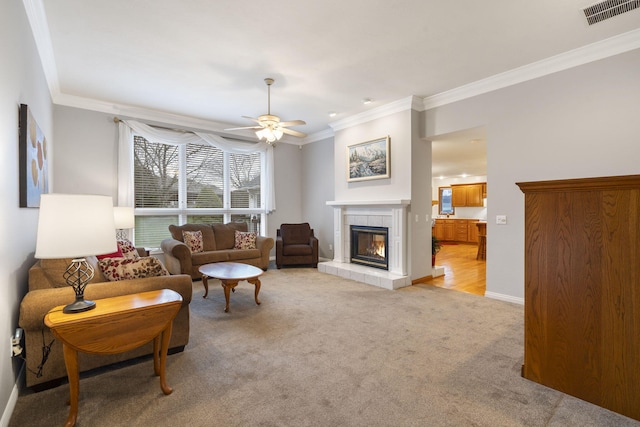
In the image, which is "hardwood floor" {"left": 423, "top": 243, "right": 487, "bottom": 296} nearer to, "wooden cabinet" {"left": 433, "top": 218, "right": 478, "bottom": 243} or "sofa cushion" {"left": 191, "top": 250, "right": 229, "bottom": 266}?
"wooden cabinet" {"left": 433, "top": 218, "right": 478, "bottom": 243}

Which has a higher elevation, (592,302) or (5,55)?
(5,55)

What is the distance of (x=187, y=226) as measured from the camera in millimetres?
5457

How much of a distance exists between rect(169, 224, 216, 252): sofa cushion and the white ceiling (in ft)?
6.99

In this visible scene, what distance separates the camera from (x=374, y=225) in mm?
5211

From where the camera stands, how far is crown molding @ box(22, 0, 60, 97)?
8.08ft

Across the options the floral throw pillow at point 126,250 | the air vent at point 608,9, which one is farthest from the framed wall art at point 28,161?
the air vent at point 608,9

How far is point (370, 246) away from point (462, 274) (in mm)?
1708

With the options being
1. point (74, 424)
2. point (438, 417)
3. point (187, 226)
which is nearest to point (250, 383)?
point (74, 424)

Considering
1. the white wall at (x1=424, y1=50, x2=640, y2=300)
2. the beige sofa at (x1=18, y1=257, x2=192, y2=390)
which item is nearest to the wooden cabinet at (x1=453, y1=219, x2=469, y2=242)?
the white wall at (x1=424, y1=50, x2=640, y2=300)

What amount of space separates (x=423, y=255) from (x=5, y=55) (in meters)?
4.98

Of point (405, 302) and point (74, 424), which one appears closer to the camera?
point (74, 424)

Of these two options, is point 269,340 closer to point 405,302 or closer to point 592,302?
point 405,302

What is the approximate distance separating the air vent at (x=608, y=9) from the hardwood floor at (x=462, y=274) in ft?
10.5

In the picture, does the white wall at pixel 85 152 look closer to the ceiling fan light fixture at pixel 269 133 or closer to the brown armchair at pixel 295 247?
the ceiling fan light fixture at pixel 269 133
